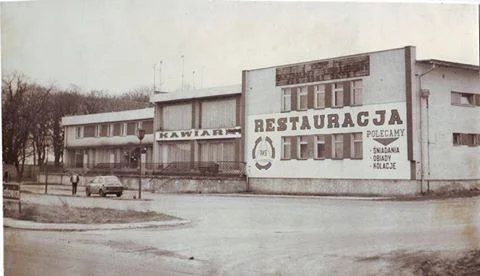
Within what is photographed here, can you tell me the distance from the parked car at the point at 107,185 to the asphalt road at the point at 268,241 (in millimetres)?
979

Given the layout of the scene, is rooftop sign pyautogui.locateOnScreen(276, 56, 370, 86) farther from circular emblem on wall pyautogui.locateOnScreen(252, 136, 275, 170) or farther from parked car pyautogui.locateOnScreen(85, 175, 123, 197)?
parked car pyautogui.locateOnScreen(85, 175, 123, 197)

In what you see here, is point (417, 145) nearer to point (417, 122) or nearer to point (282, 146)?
point (417, 122)

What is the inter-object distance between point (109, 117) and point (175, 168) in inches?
54.1

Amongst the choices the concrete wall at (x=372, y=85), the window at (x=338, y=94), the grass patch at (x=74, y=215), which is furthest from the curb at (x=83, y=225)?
the window at (x=338, y=94)

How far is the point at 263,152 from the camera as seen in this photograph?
9.94 metres

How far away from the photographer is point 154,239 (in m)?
8.77

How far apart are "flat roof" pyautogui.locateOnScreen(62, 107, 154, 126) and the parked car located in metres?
0.94

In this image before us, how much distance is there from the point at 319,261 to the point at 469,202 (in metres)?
2.29

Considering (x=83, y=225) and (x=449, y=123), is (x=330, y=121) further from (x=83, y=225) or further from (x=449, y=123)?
(x=83, y=225)

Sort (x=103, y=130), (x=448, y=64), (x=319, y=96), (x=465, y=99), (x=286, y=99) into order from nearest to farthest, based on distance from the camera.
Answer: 1. (x=448, y=64)
2. (x=465, y=99)
3. (x=319, y=96)
4. (x=286, y=99)
5. (x=103, y=130)

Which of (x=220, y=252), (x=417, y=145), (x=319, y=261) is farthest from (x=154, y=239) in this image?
(x=417, y=145)

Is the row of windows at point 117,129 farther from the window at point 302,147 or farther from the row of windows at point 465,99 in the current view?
the row of windows at point 465,99

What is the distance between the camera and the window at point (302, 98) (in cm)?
984

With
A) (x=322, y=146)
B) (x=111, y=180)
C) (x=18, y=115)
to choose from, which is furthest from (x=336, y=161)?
(x=18, y=115)
